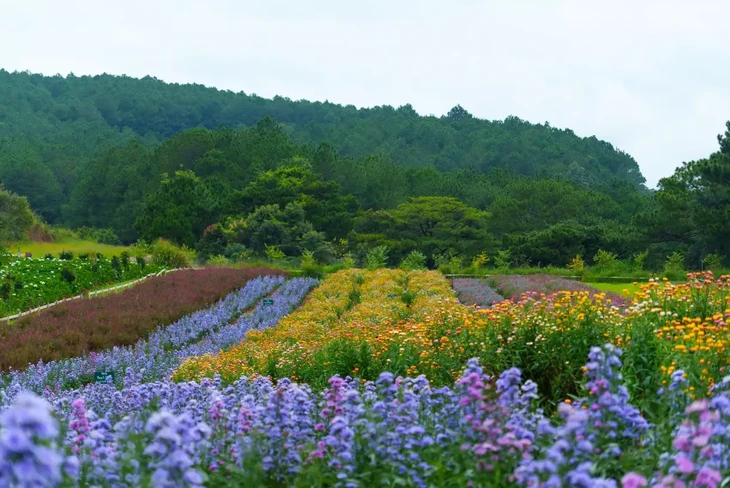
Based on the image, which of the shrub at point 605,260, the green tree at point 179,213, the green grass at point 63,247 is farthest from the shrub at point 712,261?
the green grass at point 63,247

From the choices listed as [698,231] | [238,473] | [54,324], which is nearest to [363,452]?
[238,473]

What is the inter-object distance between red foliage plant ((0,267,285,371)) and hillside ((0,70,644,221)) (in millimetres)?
49627

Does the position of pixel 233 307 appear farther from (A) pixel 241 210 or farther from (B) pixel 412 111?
(B) pixel 412 111

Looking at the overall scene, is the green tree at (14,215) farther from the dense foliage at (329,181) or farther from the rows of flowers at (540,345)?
the rows of flowers at (540,345)

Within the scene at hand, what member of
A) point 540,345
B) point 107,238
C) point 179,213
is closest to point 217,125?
point 107,238

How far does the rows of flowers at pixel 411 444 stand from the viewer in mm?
3328

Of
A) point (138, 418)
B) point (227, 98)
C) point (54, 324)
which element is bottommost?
point (54, 324)

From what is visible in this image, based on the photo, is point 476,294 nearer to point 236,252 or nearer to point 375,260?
point 375,260

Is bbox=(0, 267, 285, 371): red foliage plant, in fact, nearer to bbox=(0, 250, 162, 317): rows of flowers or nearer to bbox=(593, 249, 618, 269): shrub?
bbox=(0, 250, 162, 317): rows of flowers

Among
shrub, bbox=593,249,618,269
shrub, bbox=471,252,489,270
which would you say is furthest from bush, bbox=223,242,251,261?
shrub, bbox=593,249,618,269

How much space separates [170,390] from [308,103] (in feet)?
341

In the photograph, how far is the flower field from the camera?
11.3ft

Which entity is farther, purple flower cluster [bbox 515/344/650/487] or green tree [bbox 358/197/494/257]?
green tree [bbox 358/197/494/257]

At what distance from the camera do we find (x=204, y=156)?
203 ft
